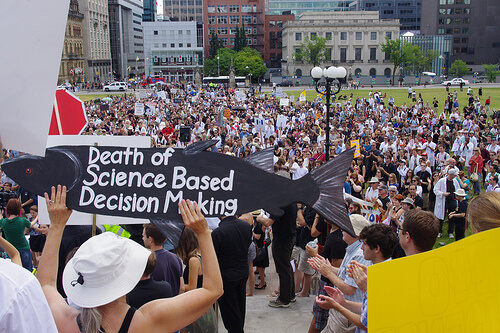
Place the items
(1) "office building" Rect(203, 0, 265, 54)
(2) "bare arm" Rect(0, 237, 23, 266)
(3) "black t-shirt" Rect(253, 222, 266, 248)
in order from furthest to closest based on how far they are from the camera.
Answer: (1) "office building" Rect(203, 0, 265, 54) → (3) "black t-shirt" Rect(253, 222, 266, 248) → (2) "bare arm" Rect(0, 237, 23, 266)

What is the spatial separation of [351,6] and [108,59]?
67.5 metres

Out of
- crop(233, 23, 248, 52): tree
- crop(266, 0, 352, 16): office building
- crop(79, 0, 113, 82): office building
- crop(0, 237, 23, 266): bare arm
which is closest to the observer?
crop(0, 237, 23, 266): bare arm

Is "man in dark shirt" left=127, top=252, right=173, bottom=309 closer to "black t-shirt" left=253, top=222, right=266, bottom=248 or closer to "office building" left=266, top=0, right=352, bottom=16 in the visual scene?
"black t-shirt" left=253, top=222, right=266, bottom=248

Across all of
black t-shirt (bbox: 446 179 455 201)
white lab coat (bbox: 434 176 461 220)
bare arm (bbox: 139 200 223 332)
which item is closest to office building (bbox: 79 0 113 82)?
white lab coat (bbox: 434 176 461 220)

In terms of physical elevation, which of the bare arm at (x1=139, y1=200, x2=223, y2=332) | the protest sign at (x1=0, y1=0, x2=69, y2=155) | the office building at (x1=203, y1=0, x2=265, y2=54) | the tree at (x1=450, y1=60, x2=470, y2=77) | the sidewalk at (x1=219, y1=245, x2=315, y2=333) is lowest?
the sidewalk at (x1=219, y1=245, x2=315, y2=333)

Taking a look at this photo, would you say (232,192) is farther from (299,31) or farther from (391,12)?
(391,12)

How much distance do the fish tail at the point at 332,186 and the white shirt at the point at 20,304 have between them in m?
1.94

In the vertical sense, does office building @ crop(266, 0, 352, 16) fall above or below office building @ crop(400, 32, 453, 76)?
above

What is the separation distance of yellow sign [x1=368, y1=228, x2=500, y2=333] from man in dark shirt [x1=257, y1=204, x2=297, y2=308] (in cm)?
368

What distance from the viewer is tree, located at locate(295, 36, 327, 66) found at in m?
89.4

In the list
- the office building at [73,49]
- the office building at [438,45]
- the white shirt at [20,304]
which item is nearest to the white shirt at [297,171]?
the white shirt at [20,304]

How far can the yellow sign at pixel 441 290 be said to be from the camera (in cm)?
225

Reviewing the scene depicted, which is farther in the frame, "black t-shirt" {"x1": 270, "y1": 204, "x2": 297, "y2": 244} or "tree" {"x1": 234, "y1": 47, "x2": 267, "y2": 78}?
"tree" {"x1": 234, "y1": 47, "x2": 267, "y2": 78}

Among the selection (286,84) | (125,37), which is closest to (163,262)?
(286,84)
